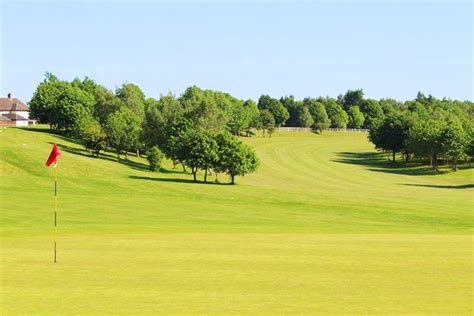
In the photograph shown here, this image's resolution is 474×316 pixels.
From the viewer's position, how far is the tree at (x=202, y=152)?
98.1 metres

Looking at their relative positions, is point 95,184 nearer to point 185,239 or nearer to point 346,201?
point 346,201

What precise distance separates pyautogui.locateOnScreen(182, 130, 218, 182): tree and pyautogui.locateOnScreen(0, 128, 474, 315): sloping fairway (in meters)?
9.80

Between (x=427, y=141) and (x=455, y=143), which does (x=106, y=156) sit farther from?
(x=455, y=143)

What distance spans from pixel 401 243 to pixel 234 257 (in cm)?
1117

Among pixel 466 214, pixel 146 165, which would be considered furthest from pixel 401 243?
pixel 146 165

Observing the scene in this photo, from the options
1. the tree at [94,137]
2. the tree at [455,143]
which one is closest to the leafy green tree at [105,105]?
the tree at [94,137]

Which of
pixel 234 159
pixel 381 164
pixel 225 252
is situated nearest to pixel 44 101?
pixel 381 164

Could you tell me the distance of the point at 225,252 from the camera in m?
32.9

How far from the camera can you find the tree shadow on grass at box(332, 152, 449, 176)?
140000mm

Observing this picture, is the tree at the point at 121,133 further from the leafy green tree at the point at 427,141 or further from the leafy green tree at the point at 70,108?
the leafy green tree at the point at 427,141

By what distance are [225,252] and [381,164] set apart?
12986 centimetres

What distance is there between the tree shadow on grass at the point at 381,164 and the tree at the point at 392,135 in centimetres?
350

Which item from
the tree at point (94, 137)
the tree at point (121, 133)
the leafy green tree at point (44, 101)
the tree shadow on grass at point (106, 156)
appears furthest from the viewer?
the leafy green tree at point (44, 101)

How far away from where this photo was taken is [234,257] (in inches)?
1232
